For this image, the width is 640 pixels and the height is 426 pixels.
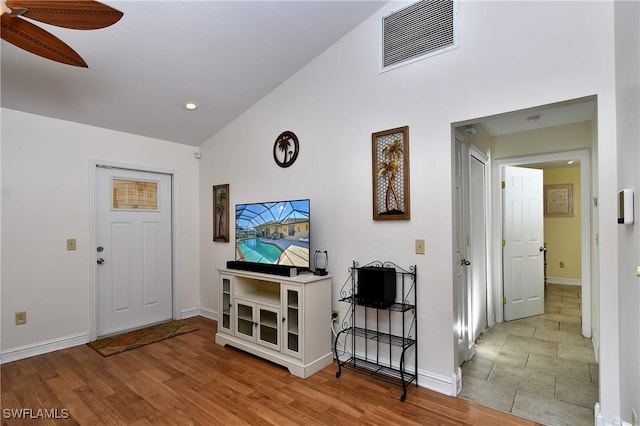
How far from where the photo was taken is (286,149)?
3.50m

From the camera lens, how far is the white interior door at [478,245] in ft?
10.8

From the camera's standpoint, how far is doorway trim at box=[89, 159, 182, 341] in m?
3.55

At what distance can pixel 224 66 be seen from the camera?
3.13 m

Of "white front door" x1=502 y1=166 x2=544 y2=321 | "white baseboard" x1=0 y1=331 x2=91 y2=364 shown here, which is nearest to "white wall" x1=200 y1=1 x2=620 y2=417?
"white front door" x1=502 y1=166 x2=544 y2=321

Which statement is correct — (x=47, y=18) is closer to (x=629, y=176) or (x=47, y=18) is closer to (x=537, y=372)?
(x=629, y=176)

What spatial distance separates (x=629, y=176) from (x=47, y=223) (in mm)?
4591

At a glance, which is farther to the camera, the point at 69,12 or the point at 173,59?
the point at 173,59

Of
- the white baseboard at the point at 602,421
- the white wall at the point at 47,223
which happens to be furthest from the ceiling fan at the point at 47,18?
the white baseboard at the point at 602,421

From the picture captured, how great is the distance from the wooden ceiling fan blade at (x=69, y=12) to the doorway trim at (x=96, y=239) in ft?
7.79

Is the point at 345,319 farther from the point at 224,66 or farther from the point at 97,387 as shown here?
the point at 224,66

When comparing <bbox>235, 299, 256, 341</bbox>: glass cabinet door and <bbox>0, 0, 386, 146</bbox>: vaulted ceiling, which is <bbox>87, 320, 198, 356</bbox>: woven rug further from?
<bbox>0, 0, 386, 146</bbox>: vaulted ceiling

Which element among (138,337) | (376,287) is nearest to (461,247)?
(376,287)

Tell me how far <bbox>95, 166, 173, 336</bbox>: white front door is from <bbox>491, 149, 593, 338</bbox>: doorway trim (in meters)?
4.21

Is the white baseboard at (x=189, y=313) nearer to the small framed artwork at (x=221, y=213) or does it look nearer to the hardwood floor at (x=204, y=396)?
the small framed artwork at (x=221, y=213)
